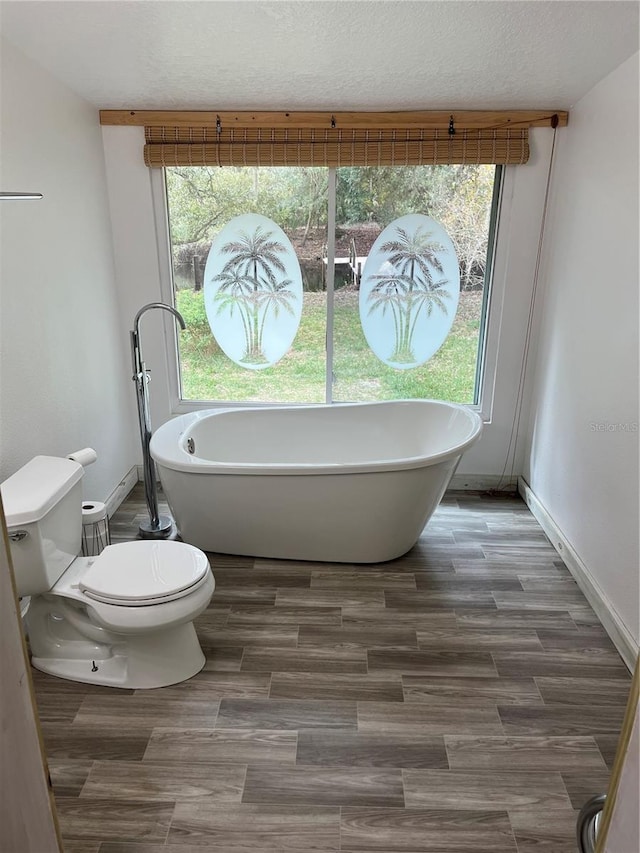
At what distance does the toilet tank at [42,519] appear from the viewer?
1.94m

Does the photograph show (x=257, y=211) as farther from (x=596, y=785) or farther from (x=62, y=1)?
(x=596, y=785)

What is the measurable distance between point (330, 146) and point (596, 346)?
1743 mm

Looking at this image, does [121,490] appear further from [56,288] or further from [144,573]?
[144,573]

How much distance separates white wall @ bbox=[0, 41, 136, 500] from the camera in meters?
2.29

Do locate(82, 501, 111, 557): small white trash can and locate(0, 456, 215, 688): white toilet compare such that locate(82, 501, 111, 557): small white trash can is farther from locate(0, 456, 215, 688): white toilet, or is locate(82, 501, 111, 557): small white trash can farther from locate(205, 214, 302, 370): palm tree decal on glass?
locate(205, 214, 302, 370): palm tree decal on glass

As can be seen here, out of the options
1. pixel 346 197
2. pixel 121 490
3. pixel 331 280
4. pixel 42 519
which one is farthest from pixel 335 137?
pixel 42 519

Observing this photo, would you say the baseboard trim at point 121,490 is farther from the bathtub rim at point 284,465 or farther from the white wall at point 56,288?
the bathtub rim at point 284,465

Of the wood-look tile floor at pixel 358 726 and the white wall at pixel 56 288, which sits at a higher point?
the white wall at pixel 56 288

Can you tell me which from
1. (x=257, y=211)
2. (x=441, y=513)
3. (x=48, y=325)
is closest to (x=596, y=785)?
(x=441, y=513)

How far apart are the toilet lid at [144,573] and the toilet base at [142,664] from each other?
0.59 ft

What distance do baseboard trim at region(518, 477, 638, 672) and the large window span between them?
831 mm

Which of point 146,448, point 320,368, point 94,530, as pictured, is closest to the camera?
point 94,530

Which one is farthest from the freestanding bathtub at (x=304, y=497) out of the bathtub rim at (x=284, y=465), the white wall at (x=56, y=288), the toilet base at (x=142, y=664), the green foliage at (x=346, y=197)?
the green foliage at (x=346, y=197)

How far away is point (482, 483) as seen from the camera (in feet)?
12.3
